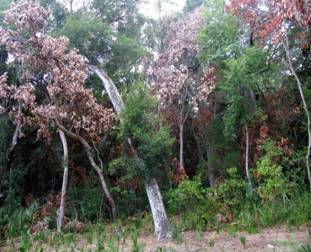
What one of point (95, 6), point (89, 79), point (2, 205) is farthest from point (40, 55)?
point (2, 205)

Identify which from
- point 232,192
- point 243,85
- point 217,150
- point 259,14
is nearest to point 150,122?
point 243,85

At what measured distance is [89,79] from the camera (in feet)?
41.6

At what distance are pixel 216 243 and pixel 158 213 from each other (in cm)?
177

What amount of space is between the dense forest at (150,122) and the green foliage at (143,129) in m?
0.03

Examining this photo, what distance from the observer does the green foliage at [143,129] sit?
27.8ft

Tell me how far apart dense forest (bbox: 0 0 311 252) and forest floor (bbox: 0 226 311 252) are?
11 cm

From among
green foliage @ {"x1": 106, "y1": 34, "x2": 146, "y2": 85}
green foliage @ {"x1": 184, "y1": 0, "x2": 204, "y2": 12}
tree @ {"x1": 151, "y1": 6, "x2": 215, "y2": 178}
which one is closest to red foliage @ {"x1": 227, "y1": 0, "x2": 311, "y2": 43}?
tree @ {"x1": 151, "y1": 6, "x2": 215, "y2": 178}

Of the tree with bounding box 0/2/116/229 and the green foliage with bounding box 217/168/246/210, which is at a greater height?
the tree with bounding box 0/2/116/229

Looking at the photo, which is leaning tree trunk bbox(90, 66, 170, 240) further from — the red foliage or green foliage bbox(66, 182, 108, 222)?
the red foliage

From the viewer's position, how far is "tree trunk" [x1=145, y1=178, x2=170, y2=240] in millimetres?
8492

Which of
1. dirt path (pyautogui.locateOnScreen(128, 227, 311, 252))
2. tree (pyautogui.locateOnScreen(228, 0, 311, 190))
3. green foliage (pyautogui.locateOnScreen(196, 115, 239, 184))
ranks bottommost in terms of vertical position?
dirt path (pyautogui.locateOnScreen(128, 227, 311, 252))

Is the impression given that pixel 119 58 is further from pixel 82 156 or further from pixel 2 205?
pixel 2 205

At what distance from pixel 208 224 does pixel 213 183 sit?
9.80ft

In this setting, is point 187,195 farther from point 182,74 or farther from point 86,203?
point 182,74
